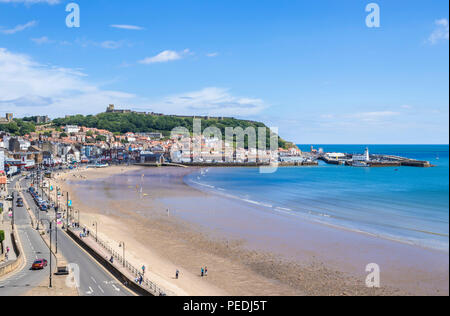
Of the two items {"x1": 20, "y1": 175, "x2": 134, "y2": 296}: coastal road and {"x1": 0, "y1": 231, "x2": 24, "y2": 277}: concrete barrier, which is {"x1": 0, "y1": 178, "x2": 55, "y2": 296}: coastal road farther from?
{"x1": 20, "y1": 175, "x2": 134, "y2": 296}: coastal road

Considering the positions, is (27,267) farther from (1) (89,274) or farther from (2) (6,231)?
(2) (6,231)

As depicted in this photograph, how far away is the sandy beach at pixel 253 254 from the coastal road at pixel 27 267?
5.14 meters

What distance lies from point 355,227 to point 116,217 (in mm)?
24722

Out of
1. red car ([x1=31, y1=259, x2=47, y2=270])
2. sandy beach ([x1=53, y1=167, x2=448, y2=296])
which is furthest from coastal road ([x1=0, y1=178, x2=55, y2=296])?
sandy beach ([x1=53, y1=167, x2=448, y2=296])

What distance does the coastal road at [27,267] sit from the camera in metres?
19.0

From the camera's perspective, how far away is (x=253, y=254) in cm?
2800

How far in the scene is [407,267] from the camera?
79.8ft

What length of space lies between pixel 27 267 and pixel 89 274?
13.8ft

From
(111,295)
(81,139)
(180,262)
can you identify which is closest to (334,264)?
(180,262)

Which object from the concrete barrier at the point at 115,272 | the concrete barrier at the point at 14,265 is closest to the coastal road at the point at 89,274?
→ the concrete barrier at the point at 115,272

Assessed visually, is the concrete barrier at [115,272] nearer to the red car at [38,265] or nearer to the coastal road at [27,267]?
the coastal road at [27,267]

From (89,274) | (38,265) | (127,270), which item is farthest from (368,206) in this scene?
(38,265)

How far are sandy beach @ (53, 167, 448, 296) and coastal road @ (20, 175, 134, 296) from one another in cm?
277
